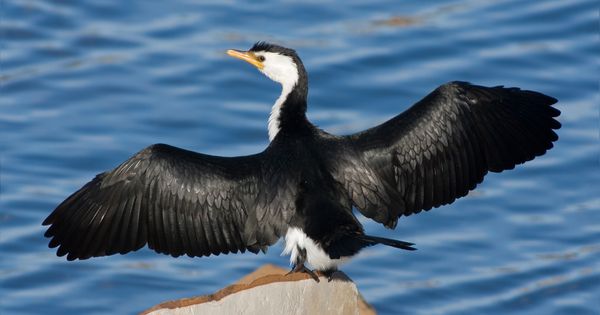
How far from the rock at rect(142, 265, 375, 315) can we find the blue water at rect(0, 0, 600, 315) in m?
3.72

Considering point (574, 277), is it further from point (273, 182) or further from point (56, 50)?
point (56, 50)

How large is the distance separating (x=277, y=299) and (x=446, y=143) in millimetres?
1977

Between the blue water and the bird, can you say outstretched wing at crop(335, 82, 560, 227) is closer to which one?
the bird

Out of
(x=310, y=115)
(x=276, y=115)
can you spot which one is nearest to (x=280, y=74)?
(x=276, y=115)

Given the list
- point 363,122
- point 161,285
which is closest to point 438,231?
point 363,122

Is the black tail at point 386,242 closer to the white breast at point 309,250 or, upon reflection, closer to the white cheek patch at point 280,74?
the white breast at point 309,250

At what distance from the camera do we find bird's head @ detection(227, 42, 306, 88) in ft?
29.1

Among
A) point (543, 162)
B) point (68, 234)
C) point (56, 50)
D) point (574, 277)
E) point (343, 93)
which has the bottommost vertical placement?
point (68, 234)

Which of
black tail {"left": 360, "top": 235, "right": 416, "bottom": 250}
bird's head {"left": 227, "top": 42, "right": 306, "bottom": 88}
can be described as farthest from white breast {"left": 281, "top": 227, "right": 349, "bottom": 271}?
bird's head {"left": 227, "top": 42, "right": 306, "bottom": 88}

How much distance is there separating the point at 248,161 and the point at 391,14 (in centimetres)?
707

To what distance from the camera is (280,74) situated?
8.93 m

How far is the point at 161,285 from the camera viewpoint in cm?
1164

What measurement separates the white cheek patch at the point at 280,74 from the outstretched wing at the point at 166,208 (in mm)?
450

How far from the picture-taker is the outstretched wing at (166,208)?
834 centimetres
